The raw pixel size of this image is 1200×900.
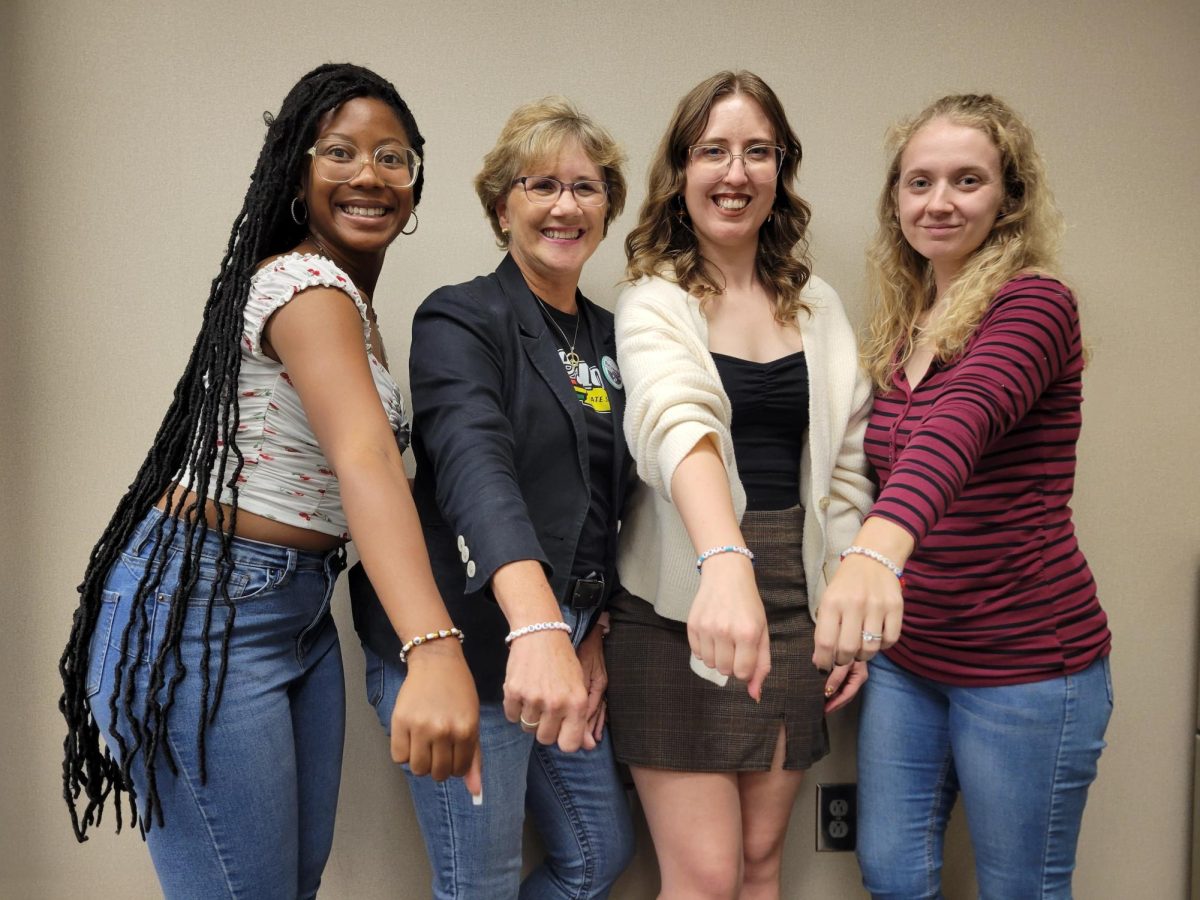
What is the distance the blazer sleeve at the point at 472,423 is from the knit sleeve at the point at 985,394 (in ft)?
1.42

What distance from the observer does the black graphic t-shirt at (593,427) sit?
4.51 feet

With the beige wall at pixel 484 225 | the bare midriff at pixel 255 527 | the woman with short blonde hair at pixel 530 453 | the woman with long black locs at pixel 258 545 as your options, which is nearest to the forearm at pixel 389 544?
the woman with long black locs at pixel 258 545

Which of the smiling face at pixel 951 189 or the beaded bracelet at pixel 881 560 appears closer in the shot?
the beaded bracelet at pixel 881 560

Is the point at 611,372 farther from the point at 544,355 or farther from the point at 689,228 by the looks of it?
the point at 689,228

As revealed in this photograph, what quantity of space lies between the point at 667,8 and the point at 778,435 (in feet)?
3.13

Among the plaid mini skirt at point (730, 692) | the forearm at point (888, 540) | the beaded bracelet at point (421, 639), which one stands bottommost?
the plaid mini skirt at point (730, 692)

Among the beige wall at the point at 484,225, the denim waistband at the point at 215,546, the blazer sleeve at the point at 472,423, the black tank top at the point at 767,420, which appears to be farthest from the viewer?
the beige wall at the point at 484,225

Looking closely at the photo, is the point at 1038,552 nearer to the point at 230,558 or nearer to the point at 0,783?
the point at 230,558

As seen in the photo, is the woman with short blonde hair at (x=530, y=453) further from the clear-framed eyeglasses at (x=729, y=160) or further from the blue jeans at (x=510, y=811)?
the clear-framed eyeglasses at (x=729, y=160)

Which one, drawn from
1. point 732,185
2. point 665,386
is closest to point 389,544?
point 665,386

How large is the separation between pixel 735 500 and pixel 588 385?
30 cm

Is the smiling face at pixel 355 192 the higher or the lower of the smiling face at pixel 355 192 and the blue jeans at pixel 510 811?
the higher

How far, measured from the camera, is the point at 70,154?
1658mm

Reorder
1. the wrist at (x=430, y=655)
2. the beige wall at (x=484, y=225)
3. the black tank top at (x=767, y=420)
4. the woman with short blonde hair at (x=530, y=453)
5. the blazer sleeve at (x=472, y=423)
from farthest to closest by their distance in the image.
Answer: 1. the beige wall at (x=484, y=225)
2. the black tank top at (x=767, y=420)
3. the woman with short blonde hair at (x=530, y=453)
4. the blazer sleeve at (x=472, y=423)
5. the wrist at (x=430, y=655)
